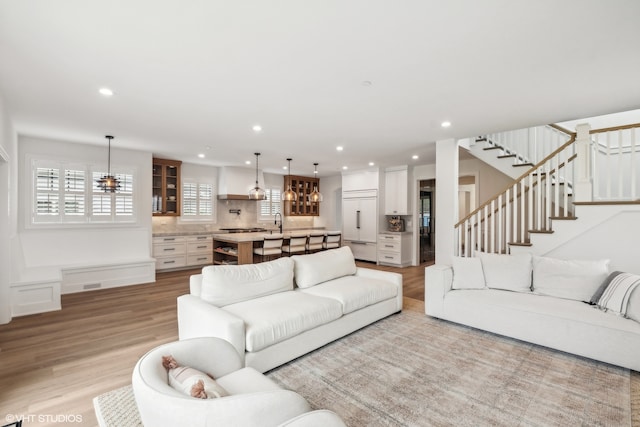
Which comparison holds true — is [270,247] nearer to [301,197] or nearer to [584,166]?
[301,197]

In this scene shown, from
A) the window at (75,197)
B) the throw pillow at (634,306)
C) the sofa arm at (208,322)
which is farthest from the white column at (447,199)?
the window at (75,197)

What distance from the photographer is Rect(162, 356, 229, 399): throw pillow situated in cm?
131

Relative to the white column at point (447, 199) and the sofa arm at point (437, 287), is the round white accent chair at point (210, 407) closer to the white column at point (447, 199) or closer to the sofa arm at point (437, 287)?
the sofa arm at point (437, 287)

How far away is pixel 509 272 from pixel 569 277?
566 millimetres

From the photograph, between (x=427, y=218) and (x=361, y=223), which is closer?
(x=361, y=223)

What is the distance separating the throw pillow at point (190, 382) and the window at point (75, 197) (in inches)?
212

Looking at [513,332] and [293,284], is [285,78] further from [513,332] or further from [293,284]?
[513,332]

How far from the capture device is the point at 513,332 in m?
3.22

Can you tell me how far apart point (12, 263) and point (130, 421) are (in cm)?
380

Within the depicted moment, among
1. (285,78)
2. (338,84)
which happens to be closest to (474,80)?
(338,84)

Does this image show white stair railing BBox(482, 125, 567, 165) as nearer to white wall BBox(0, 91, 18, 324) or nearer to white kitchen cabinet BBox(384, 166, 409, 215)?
white kitchen cabinet BBox(384, 166, 409, 215)

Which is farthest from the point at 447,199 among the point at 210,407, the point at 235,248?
the point at 210,407

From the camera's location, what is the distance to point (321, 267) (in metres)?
3.88

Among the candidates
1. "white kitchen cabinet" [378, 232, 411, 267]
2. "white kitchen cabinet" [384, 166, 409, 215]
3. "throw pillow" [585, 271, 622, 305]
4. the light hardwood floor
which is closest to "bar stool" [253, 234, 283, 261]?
the light hardwood floor
